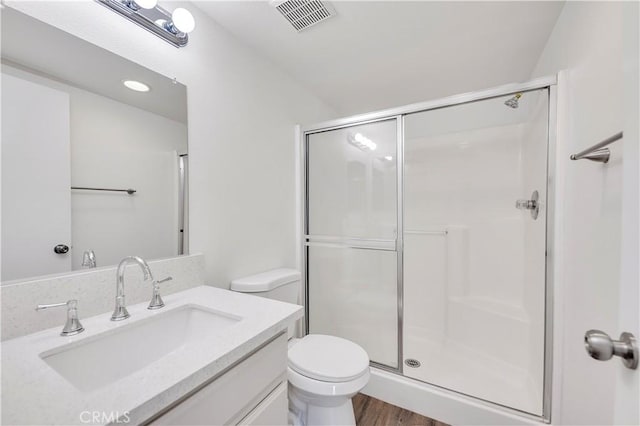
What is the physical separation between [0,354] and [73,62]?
94 centimetres

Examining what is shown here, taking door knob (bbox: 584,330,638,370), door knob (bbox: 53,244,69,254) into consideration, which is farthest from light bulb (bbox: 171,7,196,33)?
door knob (bbox: 584,330,638,370)

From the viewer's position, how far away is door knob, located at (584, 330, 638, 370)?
16.3 inches

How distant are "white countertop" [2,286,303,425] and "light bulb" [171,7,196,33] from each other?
119 centimetres

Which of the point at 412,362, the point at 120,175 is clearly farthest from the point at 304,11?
the point at 412,362

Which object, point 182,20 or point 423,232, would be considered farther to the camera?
point 423,232

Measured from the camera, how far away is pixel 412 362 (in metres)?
1.91

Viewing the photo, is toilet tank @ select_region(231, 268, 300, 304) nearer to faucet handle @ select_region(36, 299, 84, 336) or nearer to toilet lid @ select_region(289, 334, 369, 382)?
toilet lid @ select_region(289, 334, 369, 382)

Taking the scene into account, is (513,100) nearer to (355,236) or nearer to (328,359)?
(355,236)

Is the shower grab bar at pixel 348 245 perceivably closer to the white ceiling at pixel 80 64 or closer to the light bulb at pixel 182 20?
the white ceiling at pixel 80 64

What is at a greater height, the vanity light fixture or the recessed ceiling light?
the vanity light fixture

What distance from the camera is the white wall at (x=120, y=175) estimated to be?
915 millimetres

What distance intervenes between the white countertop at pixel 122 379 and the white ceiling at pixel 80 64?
0.83 meters

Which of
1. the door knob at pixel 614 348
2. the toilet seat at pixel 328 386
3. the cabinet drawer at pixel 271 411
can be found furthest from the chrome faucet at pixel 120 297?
the door knob at pixel 614 348

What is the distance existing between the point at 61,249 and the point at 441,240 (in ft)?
8.41
